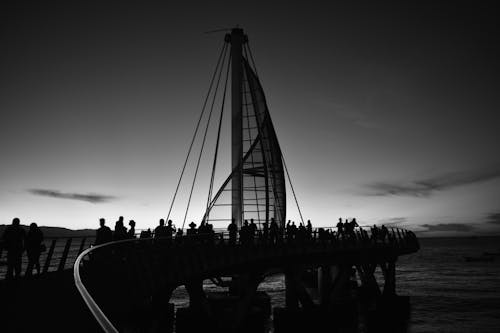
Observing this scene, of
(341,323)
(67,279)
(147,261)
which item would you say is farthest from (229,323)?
(67,279)

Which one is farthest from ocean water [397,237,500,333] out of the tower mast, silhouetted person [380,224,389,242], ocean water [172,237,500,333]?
the tower mast

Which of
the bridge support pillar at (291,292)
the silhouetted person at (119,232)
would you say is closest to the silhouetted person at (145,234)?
the silhouetted person at (119,232)

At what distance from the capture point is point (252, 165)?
37062mm

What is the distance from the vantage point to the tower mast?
96.8 ft

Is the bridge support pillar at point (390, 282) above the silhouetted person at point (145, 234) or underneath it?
underneath

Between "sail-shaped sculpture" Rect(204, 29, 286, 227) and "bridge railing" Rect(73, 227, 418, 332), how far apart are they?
7.67 m

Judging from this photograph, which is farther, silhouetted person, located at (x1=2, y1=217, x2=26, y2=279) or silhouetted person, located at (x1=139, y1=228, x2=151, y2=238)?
silhouetted person, located at (x1=139, y1=228, x2=151, y2=238)

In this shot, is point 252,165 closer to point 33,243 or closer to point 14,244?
point 33,243

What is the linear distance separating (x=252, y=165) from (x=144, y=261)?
25.4m

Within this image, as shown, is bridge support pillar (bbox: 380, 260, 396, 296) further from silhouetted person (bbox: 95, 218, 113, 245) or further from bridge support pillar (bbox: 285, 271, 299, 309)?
silhouetted person (bbox: 95, 218, 113, 245)

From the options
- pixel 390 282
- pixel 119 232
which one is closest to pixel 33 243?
pixel 119 232

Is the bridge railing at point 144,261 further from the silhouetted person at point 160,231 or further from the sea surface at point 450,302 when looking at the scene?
the sea surface at point 450,302

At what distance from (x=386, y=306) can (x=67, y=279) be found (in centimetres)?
2741

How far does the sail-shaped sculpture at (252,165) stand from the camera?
99.5 ft
